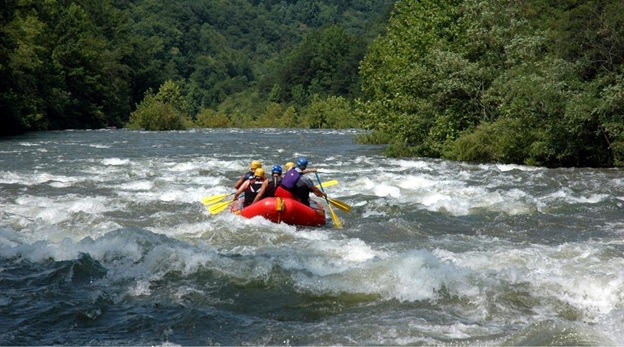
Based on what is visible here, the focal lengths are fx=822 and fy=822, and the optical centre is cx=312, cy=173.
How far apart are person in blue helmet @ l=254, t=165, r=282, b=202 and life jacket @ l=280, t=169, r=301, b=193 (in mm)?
150

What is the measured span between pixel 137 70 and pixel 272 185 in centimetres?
6855

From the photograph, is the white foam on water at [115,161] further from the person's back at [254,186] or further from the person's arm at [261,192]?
the person's arm at [261,192]

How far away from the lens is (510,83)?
886 inches

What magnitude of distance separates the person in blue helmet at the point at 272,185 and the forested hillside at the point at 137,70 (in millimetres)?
31509

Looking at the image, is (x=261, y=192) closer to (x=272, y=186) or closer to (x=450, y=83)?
(x=272, y=186)

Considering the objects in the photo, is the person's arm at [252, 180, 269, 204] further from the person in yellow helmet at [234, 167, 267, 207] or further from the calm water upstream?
the calm water upstream

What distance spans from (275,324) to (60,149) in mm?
25225

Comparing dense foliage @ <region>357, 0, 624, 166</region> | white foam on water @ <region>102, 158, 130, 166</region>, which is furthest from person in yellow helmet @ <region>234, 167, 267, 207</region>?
white foam on water @ <region>102, 158, 130, 166</region>

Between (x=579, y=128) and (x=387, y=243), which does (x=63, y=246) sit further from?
(x=579, y=128)

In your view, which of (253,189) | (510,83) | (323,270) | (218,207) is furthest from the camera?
(510,83)

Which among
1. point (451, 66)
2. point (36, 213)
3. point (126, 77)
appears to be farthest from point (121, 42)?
point (36, 213)

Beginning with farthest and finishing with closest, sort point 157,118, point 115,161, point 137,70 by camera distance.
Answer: point 137,70 < point 157,118 < point 115,161

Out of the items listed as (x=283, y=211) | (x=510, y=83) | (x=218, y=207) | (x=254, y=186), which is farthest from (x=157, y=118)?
(x=283, y=211)

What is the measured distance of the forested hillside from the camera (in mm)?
47438
